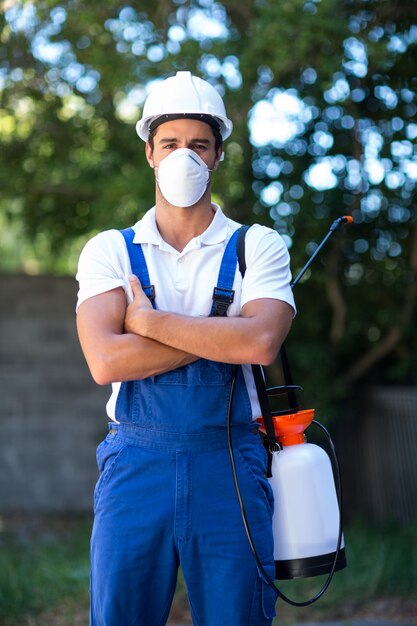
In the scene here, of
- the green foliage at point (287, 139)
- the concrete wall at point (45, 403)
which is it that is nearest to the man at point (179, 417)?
the green foliage at point (287, 139)

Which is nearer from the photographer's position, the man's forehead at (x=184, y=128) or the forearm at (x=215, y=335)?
the forearm at (x=215, y=335)

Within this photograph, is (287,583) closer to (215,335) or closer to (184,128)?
(215,335)

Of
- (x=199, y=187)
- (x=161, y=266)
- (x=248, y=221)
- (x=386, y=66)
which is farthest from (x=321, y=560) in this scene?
(x=248, y=221)

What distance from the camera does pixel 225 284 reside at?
2766 millimetres

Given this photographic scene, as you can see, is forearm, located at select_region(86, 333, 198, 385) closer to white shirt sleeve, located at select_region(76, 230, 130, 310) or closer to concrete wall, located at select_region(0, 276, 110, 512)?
white shirt sleeve, located at select_region(76, 230, 130, 310)

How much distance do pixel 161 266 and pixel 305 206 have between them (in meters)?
4.90

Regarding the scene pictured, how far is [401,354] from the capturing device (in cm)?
884

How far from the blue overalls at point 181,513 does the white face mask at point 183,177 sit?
526mm

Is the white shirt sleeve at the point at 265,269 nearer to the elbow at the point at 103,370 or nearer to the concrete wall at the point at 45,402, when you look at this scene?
the elbow at the point at 103,370

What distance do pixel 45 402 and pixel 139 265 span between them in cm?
774

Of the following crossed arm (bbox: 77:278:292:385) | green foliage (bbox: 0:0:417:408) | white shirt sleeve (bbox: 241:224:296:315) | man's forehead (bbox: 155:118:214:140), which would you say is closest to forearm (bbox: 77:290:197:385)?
crossed arm (bbox: 77:278:292:385)

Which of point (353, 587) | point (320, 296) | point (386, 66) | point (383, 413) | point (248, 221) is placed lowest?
point (353, 587)

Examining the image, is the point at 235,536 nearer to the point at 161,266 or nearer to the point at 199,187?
the point at 161,266

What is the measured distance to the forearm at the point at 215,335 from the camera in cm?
262
